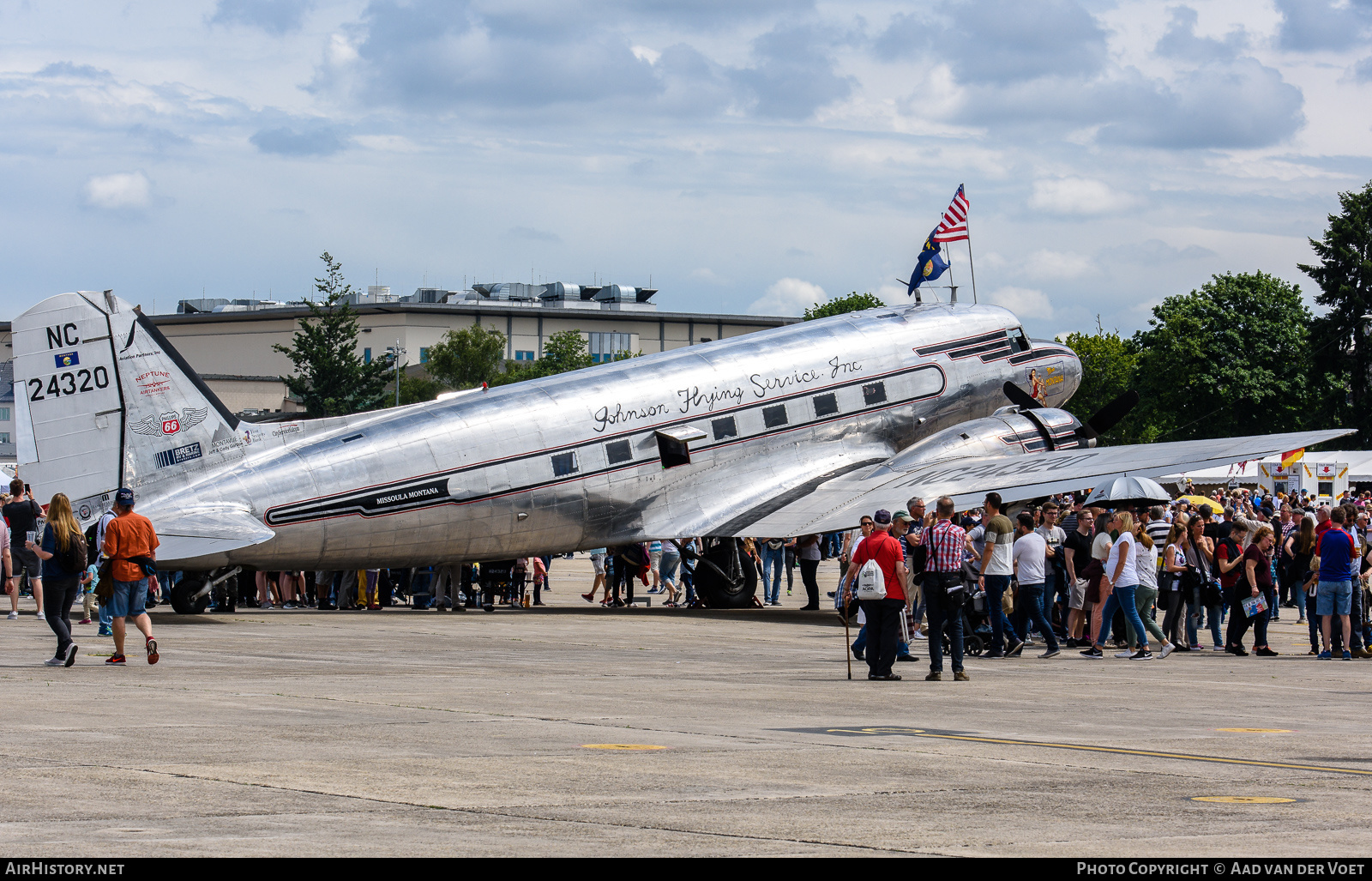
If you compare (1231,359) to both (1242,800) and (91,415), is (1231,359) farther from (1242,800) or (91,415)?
(1242,800)

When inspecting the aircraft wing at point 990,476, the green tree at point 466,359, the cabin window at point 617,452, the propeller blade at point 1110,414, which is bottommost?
the aircraft wing at point 990,476

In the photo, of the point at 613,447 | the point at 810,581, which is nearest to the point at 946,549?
the point at 613,447

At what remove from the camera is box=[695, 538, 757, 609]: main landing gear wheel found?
3091 centimetres

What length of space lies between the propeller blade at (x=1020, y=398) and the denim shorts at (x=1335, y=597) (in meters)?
11.2

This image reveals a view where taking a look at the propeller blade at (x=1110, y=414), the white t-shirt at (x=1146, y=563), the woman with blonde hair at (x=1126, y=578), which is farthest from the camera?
the propeller blade at (x=1110, y=414)

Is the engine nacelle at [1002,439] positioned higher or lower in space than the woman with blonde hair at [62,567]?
higher

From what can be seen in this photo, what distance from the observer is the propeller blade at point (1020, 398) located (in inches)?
1249

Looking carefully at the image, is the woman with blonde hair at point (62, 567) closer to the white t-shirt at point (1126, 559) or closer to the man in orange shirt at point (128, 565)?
the man in orange shirt at point (128, 565)

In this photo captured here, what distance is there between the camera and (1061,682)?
16938mm

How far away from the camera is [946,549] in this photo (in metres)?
17.3

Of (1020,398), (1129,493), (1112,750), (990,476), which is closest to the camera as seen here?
(1112,750)

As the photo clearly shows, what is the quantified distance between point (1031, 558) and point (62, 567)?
1226 centimetres

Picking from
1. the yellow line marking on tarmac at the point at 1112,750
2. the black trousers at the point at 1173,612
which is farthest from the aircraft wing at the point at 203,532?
the yellow line marking on tarmac at the point at 1112,750
